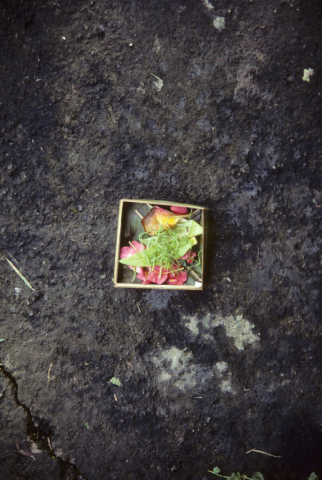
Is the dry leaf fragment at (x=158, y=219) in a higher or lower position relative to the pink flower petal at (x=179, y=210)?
lower

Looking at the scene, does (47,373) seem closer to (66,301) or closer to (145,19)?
(66,301)

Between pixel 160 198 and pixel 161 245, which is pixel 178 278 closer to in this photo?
pixel 161 245

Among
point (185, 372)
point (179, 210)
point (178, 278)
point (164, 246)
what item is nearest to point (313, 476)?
point (185, 372)

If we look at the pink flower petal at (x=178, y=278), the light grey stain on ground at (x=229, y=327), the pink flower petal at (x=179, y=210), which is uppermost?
the pink flower petal at (x=179, y=210)

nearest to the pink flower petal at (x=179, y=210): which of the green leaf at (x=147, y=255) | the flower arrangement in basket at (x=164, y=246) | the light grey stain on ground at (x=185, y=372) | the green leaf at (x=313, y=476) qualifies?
the flower arrangement in basket at (x=164, y=246)

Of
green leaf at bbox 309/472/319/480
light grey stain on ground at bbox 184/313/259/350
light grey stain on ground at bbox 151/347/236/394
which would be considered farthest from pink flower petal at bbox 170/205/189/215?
green leaf at bbox 309/472/319/480

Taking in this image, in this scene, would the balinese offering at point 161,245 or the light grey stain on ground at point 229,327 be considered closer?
the balinese offering at point 161,245

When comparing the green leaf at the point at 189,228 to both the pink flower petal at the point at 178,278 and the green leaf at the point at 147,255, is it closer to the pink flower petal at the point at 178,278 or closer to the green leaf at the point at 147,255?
the green leaf at the point at 147,255
